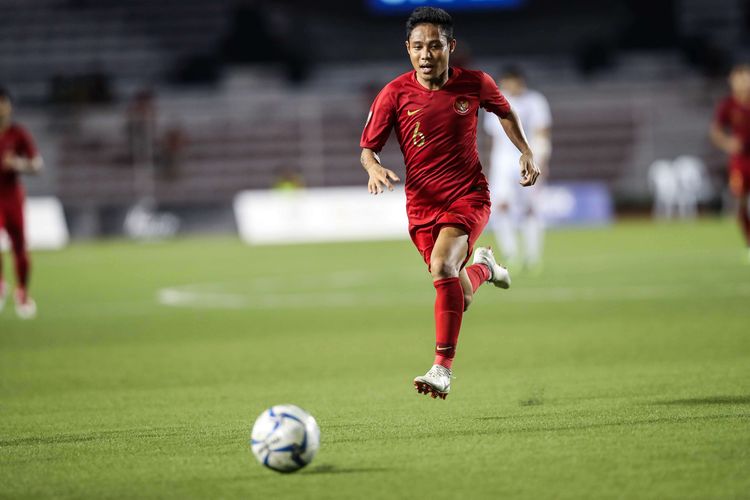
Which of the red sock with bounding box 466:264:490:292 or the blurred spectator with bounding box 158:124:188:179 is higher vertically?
the red sock with bounding box 466:264:490:292

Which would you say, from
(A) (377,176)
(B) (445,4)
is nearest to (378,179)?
(A) (377,176)

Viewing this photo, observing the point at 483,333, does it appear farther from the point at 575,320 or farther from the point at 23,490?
the point at 23,490

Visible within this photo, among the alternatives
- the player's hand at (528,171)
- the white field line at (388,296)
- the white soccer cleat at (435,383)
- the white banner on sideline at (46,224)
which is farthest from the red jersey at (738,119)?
the white banner on sideline at (46,224)

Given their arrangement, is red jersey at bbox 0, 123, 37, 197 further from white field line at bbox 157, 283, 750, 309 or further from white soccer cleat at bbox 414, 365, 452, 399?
white soccer cleat at bbox 414, 365, 452, 399

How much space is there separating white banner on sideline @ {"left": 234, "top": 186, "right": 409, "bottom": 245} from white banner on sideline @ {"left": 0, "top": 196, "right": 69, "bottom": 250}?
Result: 161 inches

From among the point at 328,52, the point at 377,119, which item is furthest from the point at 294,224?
the point at 377,119

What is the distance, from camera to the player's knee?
22.1ft

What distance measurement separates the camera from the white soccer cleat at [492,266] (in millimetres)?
7844

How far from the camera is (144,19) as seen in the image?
1441 inches

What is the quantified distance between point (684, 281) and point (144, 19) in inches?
998

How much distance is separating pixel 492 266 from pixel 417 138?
123 centimetres

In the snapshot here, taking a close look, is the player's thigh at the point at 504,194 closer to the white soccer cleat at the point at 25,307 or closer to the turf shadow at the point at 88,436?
the white soccer cleat at the point at 25,307

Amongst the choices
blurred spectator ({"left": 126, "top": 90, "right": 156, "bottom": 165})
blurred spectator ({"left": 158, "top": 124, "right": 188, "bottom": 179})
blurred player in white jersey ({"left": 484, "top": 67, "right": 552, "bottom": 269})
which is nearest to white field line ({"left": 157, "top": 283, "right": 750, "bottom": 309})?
blurred player in white jersey ({"left": 484, "top": 67, "right": 552, "bottom": 269})

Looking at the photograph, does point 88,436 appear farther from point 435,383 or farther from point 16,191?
point 16,191
